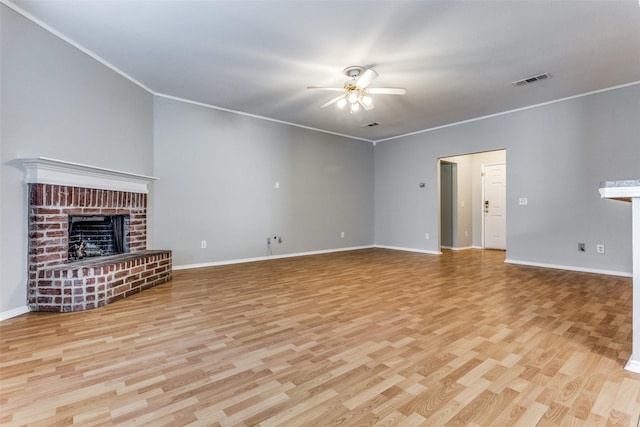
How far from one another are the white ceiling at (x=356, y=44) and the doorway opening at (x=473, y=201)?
108 inches

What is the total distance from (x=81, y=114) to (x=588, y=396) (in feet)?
15.1

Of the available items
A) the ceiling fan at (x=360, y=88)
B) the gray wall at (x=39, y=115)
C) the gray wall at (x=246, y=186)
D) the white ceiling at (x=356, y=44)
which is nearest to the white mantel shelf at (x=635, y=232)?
the white ceiling at (x=356, y=44)

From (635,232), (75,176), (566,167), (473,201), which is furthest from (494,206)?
(75,176)

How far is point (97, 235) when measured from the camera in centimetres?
368

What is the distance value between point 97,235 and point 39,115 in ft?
4.73

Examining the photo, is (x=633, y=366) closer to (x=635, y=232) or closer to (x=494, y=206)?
(x=635, y=232)

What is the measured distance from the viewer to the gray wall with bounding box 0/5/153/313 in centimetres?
256

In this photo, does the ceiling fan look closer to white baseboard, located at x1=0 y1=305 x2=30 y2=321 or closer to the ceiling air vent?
the ceiling air vent

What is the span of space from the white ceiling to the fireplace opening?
1.81 metres

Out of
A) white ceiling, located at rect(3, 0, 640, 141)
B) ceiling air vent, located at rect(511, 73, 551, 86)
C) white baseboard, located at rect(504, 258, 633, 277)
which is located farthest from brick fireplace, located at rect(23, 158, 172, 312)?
white baseboard, located at rect(504, 258, 633, 277)

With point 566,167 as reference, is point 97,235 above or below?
below

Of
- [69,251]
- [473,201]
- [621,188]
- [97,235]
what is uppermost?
[473,201]

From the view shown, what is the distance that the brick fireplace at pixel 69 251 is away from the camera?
8.97ft

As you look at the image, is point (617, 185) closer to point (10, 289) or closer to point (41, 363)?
point (41, 363)
